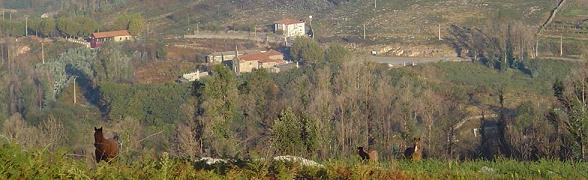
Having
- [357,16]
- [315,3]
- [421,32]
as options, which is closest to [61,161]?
[421,32]

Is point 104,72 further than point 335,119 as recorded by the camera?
Yes

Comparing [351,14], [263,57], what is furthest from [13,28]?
[351,14]

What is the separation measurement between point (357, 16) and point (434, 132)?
25.3 meters

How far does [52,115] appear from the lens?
23.9 meters

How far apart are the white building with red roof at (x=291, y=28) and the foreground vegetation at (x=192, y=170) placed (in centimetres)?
3491

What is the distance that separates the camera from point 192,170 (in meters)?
4.20

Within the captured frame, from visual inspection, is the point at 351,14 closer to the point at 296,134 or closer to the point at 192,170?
the point at 296,134

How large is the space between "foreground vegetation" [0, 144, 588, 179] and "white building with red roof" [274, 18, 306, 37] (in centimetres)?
3491

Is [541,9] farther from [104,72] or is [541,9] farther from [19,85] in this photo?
[19,85]

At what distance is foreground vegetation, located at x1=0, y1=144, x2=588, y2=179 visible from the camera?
350 centimetres

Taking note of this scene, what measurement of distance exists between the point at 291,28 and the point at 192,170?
36.9 m

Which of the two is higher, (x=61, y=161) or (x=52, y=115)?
(x=61, y=161)

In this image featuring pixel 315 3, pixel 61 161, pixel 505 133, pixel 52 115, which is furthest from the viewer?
pixel 315 3

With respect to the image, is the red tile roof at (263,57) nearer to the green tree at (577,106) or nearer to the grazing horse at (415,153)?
the green tree at (577,106)
